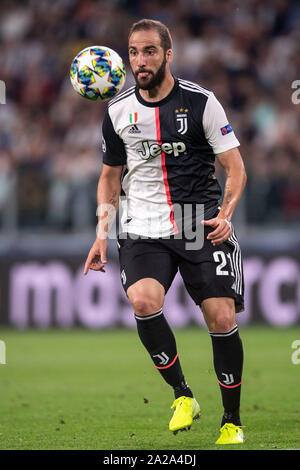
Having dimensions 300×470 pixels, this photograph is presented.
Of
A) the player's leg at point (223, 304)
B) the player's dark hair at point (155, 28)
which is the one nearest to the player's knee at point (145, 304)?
the player's leg at point (223, 304)

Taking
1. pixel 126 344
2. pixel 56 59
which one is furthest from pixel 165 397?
pixel 56 59

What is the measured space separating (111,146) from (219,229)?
1.01 m

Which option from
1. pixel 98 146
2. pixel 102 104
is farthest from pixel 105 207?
pixel 102 104

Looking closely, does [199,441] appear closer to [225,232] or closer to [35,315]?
[225,232]

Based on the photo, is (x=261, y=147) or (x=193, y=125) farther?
(x=261, y=147)

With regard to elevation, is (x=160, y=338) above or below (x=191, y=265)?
below

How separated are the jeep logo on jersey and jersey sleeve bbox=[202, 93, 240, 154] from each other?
20cm

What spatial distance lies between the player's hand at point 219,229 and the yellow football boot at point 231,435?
1082mm

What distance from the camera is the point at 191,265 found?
5.57 m

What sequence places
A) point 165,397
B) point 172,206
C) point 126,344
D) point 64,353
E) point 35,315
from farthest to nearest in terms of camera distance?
point 35,315
point 126,344
point 64,353
point 165,397
point 172,206

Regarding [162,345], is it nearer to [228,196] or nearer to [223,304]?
[223,304]

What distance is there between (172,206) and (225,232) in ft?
1.77

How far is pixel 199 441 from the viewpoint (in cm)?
547

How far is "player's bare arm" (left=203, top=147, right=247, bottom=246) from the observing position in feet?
17.4
